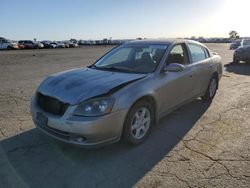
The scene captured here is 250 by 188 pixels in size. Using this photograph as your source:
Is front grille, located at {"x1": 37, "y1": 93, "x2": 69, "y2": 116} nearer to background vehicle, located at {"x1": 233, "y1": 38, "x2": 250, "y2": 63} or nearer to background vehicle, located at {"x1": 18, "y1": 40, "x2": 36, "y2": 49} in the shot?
background vehicle, located at {"x1": 233, "y1": 38, "x2": 250, "y2": 63}

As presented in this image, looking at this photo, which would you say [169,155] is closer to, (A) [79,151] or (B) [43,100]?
(A) [79,151]

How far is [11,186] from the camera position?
3377 millimetres

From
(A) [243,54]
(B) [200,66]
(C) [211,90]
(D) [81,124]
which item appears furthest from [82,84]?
(A) [243,54]

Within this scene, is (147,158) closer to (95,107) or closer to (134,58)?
(95,107)

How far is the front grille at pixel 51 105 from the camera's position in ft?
13.0

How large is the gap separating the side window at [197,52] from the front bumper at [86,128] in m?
2.79

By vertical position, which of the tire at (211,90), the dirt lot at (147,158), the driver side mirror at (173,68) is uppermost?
the driver side mirror at (173,68)

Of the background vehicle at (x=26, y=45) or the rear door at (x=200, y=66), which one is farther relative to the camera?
the background vehicle at (x=26, y=45)

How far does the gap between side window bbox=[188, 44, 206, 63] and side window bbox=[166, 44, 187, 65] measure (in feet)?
1.22

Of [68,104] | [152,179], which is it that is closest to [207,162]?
[152,179]

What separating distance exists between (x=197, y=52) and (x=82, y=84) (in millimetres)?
3262

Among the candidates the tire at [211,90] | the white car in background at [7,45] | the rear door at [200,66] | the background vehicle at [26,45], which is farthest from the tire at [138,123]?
the background vehicle at [26,45]

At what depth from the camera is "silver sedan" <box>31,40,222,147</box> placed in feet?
12.7

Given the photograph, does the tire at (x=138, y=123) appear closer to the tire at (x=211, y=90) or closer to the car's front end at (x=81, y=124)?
the car's front end at (x=81, y=124)
